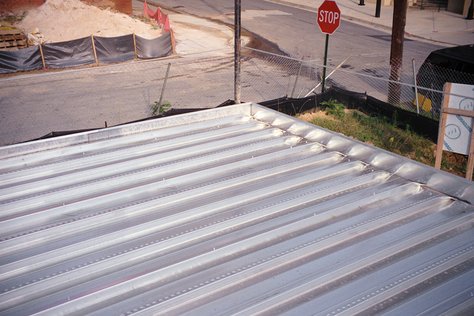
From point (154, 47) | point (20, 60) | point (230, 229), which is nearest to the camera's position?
point (230, 229)

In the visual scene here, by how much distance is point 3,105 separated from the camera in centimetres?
1502

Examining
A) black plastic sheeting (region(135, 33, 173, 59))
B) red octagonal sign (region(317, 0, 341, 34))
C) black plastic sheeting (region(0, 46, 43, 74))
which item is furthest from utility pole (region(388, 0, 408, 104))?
black plastic sheeting (region(0, 46, 43, 74))

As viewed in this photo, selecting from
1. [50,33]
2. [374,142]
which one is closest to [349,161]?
[374,142]

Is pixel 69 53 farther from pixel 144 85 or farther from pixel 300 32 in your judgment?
pixel 300 32

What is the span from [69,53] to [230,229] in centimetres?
2038

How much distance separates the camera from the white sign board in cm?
618

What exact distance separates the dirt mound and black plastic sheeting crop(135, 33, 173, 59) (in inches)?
163

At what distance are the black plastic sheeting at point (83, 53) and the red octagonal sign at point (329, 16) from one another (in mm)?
11880

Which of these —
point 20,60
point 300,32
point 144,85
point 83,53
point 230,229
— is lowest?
point 144,85

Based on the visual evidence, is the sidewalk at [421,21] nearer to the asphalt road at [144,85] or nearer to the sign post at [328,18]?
the asphalt road at [144,85]

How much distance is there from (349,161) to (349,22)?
3119cm

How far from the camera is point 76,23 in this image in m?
27.5

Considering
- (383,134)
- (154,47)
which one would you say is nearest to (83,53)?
(154,47)

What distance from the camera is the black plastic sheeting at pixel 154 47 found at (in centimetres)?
2220
